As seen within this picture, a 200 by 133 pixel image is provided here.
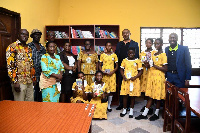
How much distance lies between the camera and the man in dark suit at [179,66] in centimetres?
321

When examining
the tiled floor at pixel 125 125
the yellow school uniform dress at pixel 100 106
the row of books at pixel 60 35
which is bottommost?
the tiled floor at pixel 125 125

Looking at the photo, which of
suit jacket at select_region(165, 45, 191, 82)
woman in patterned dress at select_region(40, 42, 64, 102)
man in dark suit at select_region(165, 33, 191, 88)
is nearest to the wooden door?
woman in patterned dress at select_region(40, 42, 64, 102)

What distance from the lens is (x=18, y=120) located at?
4.59 feet

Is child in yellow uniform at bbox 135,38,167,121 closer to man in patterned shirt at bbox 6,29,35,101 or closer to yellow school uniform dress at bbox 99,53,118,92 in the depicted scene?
yellow school uniform dress at bbox 99,53,118,92

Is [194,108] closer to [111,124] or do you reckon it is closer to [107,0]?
[111,124]

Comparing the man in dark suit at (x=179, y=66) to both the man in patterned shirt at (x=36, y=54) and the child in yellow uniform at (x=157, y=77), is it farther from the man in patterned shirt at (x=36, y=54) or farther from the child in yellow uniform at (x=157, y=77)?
the man in patterned shirt at (x=36, y=54)

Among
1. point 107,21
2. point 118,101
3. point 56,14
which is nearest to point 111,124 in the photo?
point 118,101

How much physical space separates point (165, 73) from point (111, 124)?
4.80 feet

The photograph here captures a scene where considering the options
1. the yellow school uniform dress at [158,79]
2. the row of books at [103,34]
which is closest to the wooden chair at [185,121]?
the yellow school uniform dress at [158,79]

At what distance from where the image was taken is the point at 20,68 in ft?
8.75

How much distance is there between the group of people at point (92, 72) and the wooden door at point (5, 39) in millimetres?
329

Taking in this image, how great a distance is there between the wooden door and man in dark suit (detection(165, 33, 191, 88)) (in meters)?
2.95

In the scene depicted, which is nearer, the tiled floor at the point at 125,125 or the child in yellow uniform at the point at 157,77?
the tiled floor at the point at 125,125

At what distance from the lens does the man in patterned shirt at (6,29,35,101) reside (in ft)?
8.45
